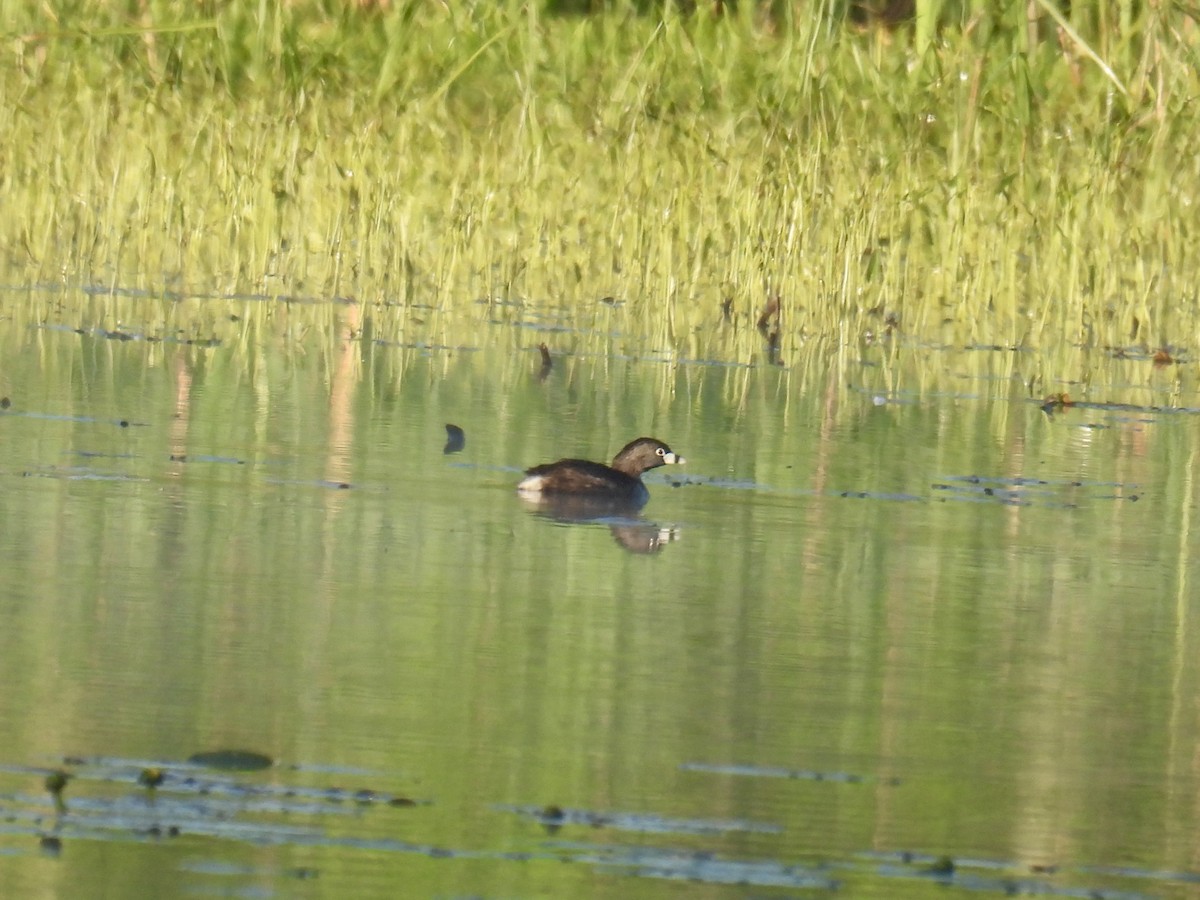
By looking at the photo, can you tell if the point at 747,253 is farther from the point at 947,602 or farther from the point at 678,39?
the point at 947,602

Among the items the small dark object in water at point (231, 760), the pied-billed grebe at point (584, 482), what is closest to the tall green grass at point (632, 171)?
the pied-billed grebe at point (584, 482)

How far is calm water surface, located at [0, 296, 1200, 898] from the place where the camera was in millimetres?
4246

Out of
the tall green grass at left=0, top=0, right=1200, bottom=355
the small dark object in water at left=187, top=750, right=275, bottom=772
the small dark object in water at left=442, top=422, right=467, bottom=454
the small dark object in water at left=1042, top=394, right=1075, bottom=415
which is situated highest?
the tall green grass at left=0, top=0, right=1200, bottom=355

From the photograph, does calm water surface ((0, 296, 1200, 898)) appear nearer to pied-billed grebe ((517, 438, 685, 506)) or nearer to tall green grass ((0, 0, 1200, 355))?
pied-billed grebe ((517, 438, 685, 506))

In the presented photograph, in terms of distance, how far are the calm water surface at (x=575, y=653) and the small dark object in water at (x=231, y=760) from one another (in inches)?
1.6

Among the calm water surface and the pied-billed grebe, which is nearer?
the calm water surface

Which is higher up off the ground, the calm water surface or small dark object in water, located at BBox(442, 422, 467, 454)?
small dark object in water, located at BBox(442, 422, 467, 454)

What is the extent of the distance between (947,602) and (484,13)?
37.3 feet

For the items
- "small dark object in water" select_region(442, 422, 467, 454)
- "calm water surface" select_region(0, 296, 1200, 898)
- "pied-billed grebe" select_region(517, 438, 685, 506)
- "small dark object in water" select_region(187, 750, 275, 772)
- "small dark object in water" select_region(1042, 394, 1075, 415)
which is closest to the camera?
"calm water surface" select_region(0, 296, 1200, 898)

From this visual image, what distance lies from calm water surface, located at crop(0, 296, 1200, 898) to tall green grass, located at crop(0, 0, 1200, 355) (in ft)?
10.8

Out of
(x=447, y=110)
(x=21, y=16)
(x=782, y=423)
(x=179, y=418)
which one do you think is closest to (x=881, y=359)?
(x=782, y=423)

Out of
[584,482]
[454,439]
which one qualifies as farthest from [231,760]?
[454,439]

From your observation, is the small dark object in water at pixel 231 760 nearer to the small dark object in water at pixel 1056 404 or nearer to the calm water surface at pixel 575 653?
the calm water surface at pixel 575 653

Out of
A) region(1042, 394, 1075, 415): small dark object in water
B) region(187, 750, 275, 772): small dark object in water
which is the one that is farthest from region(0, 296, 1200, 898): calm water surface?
region(1042, 394, 1075, 415): small dark object in water
